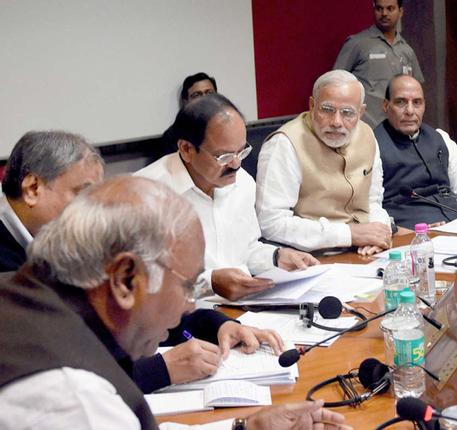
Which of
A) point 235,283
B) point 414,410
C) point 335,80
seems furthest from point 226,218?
point 414,410

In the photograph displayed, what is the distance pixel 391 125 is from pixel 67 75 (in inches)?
68.9

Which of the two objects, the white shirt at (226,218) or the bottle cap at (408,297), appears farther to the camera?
the white shirt at (226,218)

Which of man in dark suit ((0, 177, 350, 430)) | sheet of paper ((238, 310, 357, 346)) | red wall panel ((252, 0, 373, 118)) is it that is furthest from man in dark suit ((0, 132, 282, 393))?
red wall panel ((252, 0, 373, 118))

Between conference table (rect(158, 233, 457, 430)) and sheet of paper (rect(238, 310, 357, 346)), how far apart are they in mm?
44

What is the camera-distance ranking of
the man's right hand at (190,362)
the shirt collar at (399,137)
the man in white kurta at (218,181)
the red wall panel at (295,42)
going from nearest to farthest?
the man's right hand at (190,362) → the man in white kurta at (218,181) → the shirt collar at (399,137) → the red wall panel at (295,42)

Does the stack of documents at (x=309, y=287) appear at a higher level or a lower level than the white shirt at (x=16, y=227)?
lower

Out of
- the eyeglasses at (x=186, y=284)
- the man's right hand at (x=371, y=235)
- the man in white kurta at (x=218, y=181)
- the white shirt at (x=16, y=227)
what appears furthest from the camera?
the man's right hand at (x=371, y=235)

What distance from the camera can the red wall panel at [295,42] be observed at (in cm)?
519

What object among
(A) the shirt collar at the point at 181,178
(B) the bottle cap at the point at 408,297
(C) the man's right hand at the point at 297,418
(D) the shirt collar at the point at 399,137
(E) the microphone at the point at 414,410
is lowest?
(C) the man's right hand at the point at 297,418

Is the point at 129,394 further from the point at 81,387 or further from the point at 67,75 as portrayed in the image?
the point at 67,75

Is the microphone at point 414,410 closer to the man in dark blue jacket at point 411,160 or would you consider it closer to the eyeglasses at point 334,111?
the eyeglasses at point 334,111

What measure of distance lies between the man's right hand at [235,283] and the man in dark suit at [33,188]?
573 millimetres

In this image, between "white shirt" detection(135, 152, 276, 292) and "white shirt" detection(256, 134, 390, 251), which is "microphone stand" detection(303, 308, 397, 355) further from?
"white shirt" detection(256, 134, 390, 251)

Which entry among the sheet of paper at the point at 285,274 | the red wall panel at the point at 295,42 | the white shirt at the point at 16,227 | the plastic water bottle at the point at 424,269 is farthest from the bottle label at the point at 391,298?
the red wall panel at the point at 295,42
